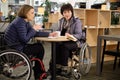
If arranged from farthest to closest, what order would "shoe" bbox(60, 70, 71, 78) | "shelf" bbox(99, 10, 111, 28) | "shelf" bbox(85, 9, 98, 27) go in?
"shelf" bbox(99, 10, 111, 28) < "shelf" bbox(85, 9, 98, 27) < "shoe" bbox(60, 70, 71, 78)

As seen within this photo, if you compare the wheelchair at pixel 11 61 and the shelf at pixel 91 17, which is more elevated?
the shelf at pixel 91 17

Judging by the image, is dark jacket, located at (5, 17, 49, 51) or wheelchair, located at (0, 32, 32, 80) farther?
dark jacket, located at (5, 17, 49, 51)

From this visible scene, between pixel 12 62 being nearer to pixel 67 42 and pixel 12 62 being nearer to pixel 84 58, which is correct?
pixel 67 42

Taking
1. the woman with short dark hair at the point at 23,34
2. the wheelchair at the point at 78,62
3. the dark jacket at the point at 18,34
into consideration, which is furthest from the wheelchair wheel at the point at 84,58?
the dark jacket at the point at 18,34

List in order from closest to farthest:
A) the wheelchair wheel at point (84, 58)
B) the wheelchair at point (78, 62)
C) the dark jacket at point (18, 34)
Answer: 1. the dark jacket at point (18, 34)
2. the wheelchair wheel at point (84, 58)
3. the wheelchair at point (78, 62)

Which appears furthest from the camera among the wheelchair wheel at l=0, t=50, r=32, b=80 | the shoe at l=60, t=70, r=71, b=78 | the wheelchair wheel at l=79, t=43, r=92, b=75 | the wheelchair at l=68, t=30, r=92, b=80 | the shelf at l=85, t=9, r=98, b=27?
the shelf at l=85, t=9, r=98, b=27

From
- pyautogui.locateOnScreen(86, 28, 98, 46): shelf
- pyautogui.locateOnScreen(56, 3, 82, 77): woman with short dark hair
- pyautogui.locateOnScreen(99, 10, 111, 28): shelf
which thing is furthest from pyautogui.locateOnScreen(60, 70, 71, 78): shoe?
pyautogui.locateOnScreen(99, 10, 111, 28): shelf

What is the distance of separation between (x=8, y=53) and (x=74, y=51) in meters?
1.01

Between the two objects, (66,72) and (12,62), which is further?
(66,72)

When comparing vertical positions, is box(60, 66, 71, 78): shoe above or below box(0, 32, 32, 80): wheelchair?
below

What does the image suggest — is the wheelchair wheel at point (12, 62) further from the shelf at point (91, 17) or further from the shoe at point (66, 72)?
the shelf at point (91, 17)

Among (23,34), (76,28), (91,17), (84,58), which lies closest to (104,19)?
(91,17)

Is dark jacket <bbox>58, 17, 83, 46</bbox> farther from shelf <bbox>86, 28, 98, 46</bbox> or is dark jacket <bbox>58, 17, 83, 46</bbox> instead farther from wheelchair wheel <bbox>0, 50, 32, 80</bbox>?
shelf <bbox>86, 28, 98, 46</bbox>

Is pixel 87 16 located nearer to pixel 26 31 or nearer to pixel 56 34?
pixel 56 34
